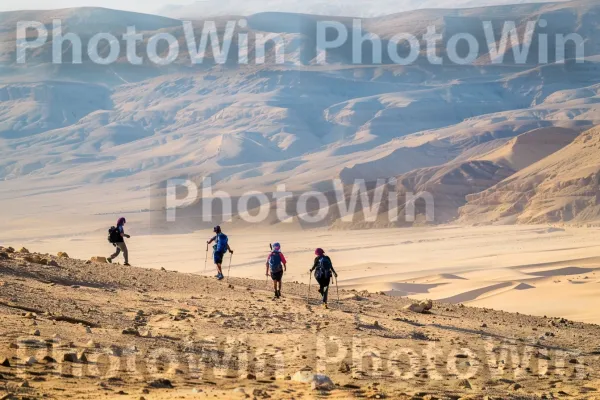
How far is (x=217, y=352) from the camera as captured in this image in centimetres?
1049

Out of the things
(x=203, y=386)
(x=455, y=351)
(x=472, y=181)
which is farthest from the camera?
(x=472, y=181)

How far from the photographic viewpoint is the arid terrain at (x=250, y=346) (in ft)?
28.8

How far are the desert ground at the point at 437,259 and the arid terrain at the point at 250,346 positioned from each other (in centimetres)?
920

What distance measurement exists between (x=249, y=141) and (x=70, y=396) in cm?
14955

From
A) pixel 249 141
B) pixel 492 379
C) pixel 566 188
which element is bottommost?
pixel 492 379

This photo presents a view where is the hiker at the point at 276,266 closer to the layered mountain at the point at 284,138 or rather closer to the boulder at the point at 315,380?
the boulder at the point at 315,380

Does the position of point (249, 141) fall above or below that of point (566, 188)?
above

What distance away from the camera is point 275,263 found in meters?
16.0

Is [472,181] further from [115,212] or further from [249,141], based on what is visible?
[249,141]

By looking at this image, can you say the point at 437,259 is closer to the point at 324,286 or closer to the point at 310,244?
the point at 310,244

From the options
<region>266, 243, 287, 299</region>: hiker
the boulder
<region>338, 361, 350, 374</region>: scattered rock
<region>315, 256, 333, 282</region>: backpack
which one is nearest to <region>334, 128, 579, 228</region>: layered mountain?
<region>266, 243, 287, 299</region>: hiker

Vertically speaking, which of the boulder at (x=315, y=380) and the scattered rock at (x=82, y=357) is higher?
the scattered rock at (x=82, y=357)

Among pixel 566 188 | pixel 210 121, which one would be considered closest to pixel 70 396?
pixel 566 188

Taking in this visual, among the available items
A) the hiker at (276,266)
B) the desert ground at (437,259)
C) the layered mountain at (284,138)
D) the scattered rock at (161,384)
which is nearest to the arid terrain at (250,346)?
the scattered rock at (161,384)
